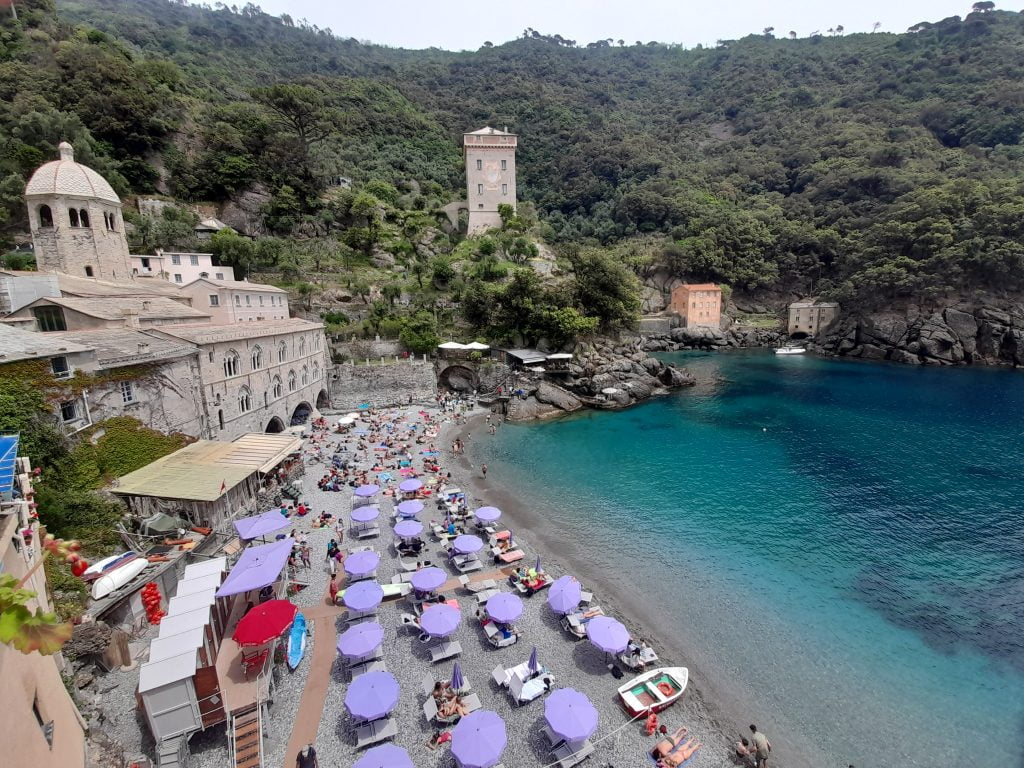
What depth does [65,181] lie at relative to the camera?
26625 millimetres

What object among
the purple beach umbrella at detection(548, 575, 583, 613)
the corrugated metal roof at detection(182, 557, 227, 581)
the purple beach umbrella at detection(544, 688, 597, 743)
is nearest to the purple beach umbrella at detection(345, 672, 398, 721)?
the purple beach umbrella at detection(544, 688, 597, 743)

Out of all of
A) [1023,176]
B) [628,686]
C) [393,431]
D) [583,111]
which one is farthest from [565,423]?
[583,111]

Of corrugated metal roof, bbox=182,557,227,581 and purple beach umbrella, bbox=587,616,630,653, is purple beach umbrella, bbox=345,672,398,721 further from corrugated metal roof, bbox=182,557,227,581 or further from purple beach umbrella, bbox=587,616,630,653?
purple beach umbrella, bbox=587,616,630,653

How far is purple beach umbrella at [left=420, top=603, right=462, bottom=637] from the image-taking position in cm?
1370

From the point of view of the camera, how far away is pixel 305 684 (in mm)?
12672

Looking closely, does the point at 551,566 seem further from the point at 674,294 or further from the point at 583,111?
the point at 583,111

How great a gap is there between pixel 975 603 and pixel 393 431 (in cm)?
3225

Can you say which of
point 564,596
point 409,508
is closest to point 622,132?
point 409,508

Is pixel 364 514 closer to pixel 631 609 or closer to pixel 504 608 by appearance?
pixel 504 608

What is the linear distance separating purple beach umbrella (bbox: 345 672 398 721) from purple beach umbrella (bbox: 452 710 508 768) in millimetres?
1856

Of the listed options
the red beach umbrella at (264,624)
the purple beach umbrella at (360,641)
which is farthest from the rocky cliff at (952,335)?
the red beach umbrella at (264,624)

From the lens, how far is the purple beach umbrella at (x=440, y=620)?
1370cm

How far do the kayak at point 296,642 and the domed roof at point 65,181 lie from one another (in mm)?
30322

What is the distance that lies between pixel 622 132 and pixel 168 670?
138838 millimetres
